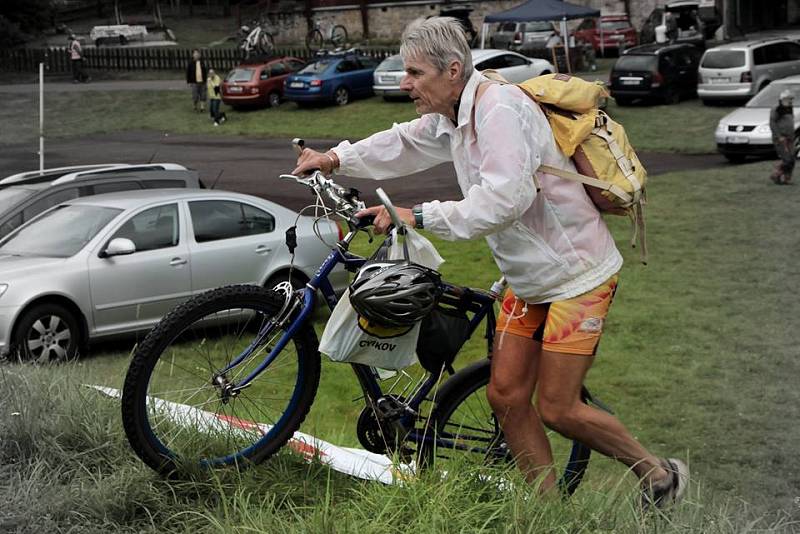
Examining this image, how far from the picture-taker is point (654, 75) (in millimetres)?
31500

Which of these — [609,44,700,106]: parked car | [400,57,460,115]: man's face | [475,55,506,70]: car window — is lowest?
[609,44,700,106]: parked car

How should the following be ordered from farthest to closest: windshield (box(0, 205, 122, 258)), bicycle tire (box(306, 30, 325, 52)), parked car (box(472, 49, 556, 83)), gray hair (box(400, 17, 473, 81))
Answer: bicycle tire (box(306, 30, 325, 52)) → parked car (box(472, 49, 556, 83)) → windshield (box(0, 205, 122, 258)) → gray hair (box(400, 17, 473, 81))

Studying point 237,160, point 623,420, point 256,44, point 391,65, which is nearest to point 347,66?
point 391,65

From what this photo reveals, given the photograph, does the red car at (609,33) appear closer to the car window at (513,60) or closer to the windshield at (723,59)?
the car window at (513,60)

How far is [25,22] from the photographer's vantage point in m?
52.0

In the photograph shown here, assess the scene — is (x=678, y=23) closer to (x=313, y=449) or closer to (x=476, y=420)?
(x=476, y=420)

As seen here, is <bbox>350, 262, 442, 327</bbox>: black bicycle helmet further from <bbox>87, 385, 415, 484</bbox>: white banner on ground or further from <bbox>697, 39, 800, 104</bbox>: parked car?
<bbox>697, 39, 800, 104</bbox>: parked car

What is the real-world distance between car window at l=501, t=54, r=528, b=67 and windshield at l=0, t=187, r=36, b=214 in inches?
873

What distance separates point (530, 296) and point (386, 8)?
50227 mm

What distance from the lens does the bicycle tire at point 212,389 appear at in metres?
4.21

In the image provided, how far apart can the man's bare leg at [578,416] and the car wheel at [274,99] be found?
33.3 m

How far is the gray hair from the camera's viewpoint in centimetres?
415

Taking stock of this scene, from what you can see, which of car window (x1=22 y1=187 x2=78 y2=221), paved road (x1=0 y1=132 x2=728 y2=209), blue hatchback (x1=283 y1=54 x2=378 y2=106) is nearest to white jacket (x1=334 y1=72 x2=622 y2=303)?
car window (x1=22 y1=187 x2=78 y2=221)

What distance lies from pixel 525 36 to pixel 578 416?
39.0 m
